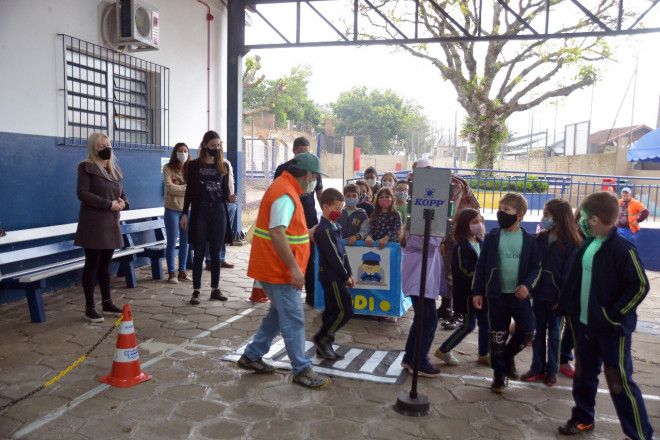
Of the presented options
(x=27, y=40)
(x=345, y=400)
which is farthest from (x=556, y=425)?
(x=27, y=40)

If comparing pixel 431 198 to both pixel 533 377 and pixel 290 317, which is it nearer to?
pixel 290 317

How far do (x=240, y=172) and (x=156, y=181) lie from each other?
2539mm

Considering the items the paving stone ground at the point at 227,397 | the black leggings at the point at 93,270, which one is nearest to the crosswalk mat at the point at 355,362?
the paving stone ground at the point at 227,397

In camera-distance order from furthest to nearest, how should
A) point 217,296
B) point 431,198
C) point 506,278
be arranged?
point 217,296 → point 506,278 → point 431,198

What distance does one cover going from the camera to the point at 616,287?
3211 millimetres

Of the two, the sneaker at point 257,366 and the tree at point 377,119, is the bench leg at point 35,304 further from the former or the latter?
the tree at point 377,119

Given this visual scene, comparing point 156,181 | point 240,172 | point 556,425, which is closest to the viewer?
point 556,425

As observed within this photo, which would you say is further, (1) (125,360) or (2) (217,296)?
(2) (217,296)

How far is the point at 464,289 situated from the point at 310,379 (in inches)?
60.9

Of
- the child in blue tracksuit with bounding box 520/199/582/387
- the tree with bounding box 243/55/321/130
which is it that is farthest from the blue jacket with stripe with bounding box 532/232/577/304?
the tree with bounding box 243/55/321/130

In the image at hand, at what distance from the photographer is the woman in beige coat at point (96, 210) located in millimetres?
5520

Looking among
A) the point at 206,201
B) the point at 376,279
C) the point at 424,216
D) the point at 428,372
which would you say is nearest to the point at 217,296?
the point at 206,201

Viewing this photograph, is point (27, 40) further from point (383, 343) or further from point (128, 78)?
point (383, 343)

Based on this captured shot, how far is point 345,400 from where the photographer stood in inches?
157
